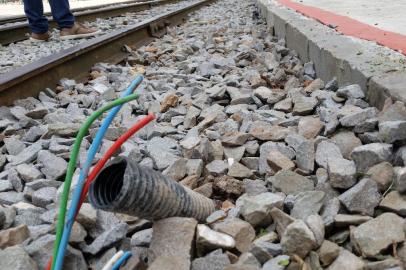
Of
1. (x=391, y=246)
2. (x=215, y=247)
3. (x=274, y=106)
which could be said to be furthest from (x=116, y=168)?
(x=274, y=106)

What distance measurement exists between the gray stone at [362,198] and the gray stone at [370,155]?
6.8 inches

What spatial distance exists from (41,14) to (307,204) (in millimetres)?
5374

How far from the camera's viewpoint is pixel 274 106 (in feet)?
9.73

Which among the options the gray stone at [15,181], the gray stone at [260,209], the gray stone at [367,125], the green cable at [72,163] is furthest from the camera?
the gray stone at [15,181]

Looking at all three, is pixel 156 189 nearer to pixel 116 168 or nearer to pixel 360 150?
pixel 116 168

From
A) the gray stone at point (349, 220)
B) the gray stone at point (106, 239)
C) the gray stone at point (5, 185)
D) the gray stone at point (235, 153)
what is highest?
the gray stone at point (349, 220)

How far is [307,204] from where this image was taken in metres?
1.69

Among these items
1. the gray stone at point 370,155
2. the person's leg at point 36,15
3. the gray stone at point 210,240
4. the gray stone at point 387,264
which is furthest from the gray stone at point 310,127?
the person's leg at point 36,15

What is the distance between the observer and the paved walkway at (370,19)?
3.40 m

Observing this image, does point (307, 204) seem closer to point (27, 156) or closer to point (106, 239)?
point (106, 239)

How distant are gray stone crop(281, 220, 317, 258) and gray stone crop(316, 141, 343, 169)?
60cm

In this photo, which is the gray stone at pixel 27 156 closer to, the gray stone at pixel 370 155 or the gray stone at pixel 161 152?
the gray stone at pixel 161 152

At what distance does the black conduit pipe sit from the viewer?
145 cm

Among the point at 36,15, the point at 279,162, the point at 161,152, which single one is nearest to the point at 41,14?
the point at 36,15
